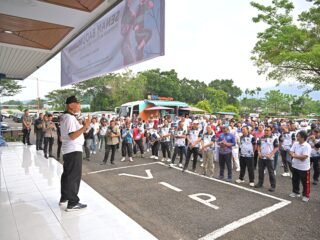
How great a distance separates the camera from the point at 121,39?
15.3ft

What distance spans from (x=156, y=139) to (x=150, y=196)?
16.2 ft

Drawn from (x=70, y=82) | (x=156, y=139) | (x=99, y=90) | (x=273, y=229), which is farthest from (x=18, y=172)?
(x=99, y=90)

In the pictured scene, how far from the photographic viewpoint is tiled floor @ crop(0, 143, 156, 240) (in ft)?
11.3

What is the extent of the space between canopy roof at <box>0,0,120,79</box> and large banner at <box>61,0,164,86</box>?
0.19 metres

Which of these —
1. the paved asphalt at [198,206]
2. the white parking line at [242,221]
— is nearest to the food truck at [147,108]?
the paved asphalt at [198,206]

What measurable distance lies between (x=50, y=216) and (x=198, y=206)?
106 inches

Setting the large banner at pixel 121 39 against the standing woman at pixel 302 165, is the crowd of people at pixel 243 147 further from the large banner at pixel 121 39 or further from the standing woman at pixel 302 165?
the large banner at pixel 121 39

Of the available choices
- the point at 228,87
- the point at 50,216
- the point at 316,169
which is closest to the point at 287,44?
the point at 316,169

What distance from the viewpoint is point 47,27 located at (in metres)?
5.83

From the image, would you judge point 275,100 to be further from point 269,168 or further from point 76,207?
point 76,207

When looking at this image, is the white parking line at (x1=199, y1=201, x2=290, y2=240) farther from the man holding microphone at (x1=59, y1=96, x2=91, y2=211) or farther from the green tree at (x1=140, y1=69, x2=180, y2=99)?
the green tree at (x1=140, y1=69, x2=180, y2=99)

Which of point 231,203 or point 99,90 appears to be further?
point 99,90

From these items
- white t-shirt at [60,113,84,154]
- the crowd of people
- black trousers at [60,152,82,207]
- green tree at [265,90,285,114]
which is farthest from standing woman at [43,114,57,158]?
green tree at [265,90,285,114]

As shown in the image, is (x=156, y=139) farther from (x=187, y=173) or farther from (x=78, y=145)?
(x=78, y=145)
